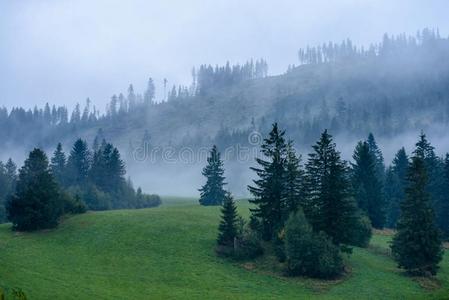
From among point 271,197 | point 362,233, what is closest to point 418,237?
point 362,233

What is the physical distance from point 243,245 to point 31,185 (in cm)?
3249

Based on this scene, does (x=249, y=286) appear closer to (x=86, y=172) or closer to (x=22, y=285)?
(x=22, y=285)

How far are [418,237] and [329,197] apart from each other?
1083 centimetres

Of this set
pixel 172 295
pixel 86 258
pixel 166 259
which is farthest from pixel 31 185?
pixel 172 295

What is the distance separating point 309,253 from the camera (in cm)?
4934

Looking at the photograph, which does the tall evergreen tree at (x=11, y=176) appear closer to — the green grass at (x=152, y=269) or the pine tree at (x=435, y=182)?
the green grass at (x=152, y=269)

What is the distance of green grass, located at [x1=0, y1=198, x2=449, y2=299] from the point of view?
131ft

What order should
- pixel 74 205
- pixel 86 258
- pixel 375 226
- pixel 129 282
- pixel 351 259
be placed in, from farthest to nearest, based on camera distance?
pixel 375 226, pixel 74 205, pixel 351 259, pixel 86 258, pixel 129 282

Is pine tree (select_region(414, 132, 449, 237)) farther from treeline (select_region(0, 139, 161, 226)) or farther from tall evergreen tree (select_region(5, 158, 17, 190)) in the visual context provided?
tall evergreen tree (select_region(5, 158, 17, 190))

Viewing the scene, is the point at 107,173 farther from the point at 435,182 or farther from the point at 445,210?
the point at 445,210

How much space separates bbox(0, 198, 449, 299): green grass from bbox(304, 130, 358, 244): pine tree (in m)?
4.39

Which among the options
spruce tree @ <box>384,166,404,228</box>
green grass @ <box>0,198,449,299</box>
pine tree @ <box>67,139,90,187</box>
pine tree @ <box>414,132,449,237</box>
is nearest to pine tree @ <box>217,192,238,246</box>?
green grass @ <box>0,198,449,299</box>

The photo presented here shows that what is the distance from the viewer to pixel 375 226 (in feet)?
270

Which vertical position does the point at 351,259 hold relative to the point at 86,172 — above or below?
below
